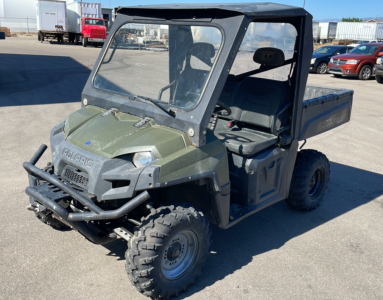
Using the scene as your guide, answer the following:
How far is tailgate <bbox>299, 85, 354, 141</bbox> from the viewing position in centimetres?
463

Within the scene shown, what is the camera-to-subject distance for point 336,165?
23.1ft

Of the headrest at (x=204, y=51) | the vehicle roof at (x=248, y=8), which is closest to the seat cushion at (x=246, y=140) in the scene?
the headrest at (x=204, y=51)

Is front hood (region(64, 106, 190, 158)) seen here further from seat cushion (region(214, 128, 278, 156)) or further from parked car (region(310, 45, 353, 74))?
parked car (region(310, 45, 353, 74))

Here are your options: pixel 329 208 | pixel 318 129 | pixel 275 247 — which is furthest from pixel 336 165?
pixel 275 247

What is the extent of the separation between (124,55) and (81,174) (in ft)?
4.80

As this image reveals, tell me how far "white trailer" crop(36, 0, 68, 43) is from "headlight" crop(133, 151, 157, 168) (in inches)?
1303

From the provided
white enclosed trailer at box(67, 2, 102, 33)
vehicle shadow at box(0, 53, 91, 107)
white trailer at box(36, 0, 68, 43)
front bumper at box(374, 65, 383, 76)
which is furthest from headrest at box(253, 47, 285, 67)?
white enclosed trailer at box(67, 2, 102, 33)

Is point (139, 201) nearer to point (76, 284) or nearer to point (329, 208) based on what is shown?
point (76, 284)

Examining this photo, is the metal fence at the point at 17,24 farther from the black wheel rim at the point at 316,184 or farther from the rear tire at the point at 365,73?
the black wheel rim at the point at 316,184

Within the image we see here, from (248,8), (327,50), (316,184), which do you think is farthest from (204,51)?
(327,50)

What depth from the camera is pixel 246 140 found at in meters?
4.20

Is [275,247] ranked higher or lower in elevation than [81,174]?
lower

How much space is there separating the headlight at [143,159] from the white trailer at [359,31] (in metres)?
41.1

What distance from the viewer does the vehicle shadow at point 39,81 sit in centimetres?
1106
